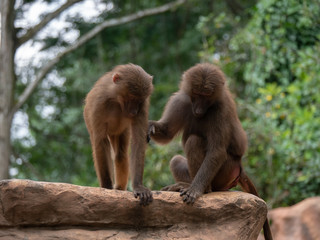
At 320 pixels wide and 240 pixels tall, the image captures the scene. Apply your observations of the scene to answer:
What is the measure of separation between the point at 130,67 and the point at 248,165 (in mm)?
4649

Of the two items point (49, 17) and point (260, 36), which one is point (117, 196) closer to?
point (260, 36)

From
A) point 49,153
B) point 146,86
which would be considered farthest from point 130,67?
point 49,153

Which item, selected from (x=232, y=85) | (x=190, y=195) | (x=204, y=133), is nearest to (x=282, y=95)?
(x=232, y=85)

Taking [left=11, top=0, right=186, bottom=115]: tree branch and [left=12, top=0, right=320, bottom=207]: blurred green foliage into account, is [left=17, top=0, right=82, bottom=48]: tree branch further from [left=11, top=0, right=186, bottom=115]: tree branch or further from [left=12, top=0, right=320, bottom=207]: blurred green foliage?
[left=12, top=0, right=320, bottom=207]: blurred green foliage

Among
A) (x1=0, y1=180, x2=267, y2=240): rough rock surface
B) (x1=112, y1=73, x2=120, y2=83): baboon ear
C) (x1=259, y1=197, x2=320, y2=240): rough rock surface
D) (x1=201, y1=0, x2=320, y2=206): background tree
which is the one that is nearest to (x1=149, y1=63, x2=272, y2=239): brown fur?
(x1=0, y1=180, x2=267, y2=240): rough rock surface

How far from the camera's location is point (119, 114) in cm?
500

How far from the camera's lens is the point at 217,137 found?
473cm

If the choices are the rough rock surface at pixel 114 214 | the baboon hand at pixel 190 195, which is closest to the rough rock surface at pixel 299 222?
the rough rock surface at pixel 114 214

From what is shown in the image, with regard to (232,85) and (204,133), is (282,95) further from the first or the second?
(204,133)

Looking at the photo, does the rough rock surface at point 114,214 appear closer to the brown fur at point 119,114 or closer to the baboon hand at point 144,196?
the baboon hand at point 144,196

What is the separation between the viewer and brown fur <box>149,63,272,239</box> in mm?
4680

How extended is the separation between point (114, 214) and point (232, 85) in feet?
21.6

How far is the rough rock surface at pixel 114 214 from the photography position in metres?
3.67

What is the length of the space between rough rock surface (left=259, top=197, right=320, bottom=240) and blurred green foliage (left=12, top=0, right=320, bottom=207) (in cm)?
77
